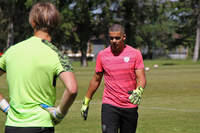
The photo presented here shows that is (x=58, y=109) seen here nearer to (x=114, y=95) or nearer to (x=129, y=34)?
(x=114, y=95)

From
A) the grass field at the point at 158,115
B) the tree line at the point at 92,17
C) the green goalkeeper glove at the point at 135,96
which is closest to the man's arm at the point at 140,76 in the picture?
the green goalkeeper glove at the point at 135,96

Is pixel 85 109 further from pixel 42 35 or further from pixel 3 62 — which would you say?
pixel 42 35

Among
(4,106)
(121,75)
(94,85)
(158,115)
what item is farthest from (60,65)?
(158,115)

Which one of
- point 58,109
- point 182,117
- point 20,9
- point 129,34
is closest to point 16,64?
point 58,109

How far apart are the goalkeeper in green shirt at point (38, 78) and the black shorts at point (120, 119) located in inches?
115

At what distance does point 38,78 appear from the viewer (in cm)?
388

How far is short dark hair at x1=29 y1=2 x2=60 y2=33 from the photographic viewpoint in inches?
149

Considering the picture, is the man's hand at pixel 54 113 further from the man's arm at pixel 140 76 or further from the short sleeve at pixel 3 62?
the man's arm at pixel 140 76

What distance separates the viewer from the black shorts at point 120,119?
6844 millimetres

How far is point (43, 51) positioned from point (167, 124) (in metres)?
8.40

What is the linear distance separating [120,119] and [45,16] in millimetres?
3430

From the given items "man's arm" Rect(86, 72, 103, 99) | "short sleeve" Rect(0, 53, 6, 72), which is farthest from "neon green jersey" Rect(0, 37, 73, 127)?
"man's arm" Rect(86, 72, 103, 99)

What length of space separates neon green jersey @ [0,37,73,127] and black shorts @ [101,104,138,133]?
2945mm

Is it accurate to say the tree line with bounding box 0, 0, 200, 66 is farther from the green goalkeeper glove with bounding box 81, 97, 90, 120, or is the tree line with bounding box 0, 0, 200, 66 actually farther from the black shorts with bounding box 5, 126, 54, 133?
the black shorts with bounding box 5, 126, 54, 133
